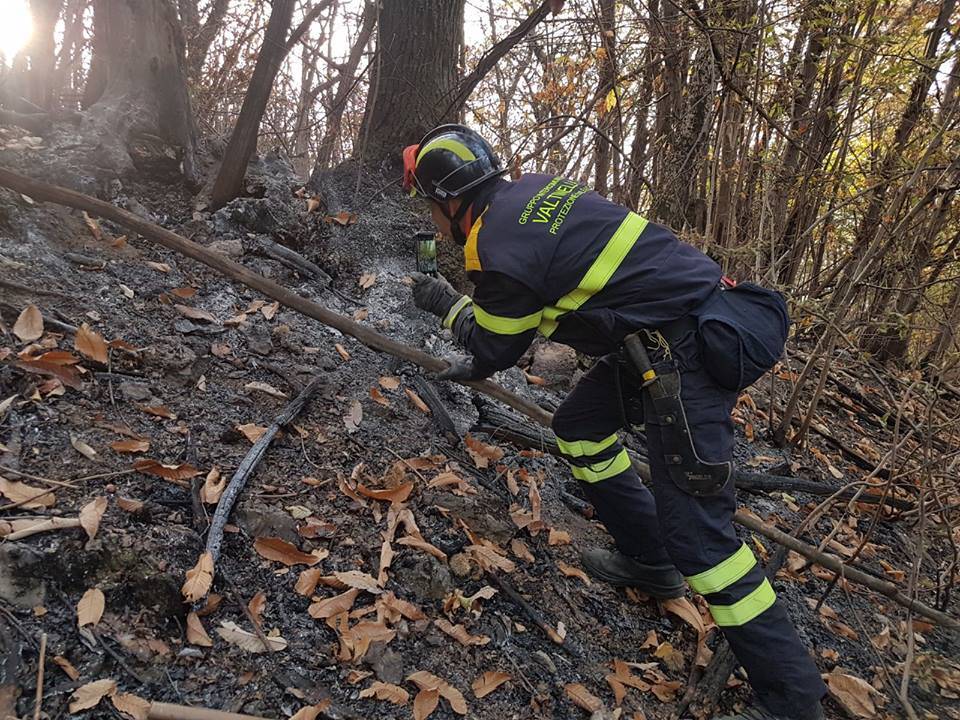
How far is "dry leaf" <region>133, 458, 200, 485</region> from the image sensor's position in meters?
2.28

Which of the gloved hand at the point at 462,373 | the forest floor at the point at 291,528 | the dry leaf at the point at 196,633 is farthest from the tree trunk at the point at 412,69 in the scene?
the dry leaf at the point at 196,633

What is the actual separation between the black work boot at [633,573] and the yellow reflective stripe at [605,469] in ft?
1.36

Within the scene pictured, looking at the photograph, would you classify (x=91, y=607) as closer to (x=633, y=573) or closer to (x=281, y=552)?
(x=281, y=552)

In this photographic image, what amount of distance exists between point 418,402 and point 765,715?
2.16 m

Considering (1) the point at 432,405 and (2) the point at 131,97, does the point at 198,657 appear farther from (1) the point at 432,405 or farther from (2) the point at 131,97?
(2) the point at 131,97

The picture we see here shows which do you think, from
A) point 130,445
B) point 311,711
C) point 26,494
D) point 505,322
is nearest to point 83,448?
point 130,445

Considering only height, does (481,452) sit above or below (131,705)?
above

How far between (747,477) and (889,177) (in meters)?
2.16

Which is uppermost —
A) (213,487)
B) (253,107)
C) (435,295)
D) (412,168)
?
(253,107)

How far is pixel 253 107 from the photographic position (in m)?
3.79

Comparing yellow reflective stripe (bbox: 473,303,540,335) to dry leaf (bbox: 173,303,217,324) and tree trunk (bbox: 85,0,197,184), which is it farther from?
tree trunk (bbox: 85,0,197,184)

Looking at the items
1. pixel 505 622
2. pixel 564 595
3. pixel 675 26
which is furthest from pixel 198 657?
pixel 675 26

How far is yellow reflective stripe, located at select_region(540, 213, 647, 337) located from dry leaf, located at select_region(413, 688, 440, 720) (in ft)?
4.73

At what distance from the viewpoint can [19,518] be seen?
6.25 ft
